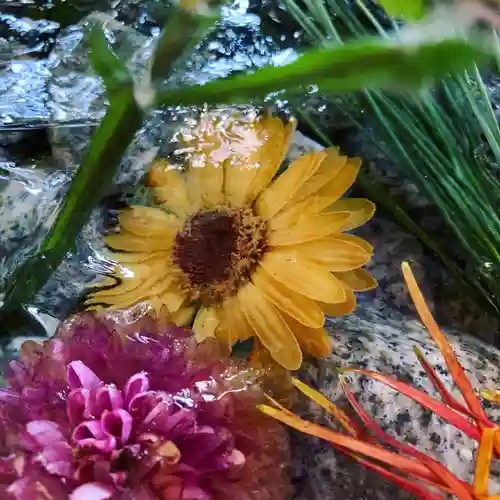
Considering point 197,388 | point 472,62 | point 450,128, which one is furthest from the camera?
point 450,128

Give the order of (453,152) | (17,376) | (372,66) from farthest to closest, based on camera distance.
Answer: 1. (453,152)
2. (17,376)
3. (372,66)

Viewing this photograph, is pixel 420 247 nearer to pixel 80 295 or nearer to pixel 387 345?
pixel 387 345

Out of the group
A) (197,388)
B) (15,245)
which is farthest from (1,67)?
(197,388)

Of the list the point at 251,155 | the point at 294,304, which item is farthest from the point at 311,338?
the point at 251,155

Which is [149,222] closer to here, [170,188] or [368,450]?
[170,188]

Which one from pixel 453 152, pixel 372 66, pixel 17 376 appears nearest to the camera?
pixel 372 66

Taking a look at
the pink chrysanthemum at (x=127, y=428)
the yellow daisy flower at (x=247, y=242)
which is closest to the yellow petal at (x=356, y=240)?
the yellow daisy flower at (x=247, y=242)

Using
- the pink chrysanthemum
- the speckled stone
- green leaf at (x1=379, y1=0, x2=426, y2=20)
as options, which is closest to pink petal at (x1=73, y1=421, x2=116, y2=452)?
the pink chrysanthemum
